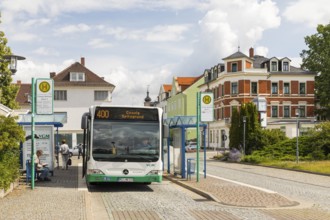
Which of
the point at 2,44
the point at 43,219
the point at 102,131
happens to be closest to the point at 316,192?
the point at 102,131

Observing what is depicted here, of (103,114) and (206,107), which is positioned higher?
(206,107)

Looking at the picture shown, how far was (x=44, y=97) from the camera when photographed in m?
18.4

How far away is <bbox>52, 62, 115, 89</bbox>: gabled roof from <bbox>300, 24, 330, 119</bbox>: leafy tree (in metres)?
28.3

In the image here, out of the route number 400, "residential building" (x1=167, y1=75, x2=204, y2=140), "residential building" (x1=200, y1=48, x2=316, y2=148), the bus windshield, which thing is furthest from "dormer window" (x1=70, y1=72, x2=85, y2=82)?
→ the bus windshield

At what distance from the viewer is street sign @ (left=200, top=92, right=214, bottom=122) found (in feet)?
71.6

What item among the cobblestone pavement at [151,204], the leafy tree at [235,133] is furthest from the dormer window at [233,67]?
the cobblestone pavement at [151,204]

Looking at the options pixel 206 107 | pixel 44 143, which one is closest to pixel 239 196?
pixel 206 107

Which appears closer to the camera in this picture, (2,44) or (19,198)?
(19,198)

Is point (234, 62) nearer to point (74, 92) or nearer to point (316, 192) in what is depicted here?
point (74, 92)

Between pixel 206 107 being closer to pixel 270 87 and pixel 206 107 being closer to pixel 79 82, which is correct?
pixel 79 82

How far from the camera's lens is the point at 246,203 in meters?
14.8

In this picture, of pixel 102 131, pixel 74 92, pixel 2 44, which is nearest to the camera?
pixel 102 131

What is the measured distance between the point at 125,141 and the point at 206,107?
185 inches

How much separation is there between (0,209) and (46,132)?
12503 mm
